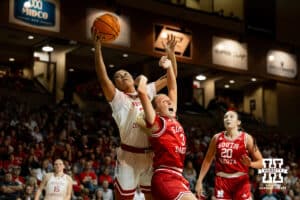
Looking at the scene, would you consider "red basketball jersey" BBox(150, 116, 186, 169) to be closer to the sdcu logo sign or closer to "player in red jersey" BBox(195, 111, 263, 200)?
"player in red jersey" BBox(195, 111, 263, 200)

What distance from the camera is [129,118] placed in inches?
298

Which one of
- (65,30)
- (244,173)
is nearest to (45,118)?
(65,30)

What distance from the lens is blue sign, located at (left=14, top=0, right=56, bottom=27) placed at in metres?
22.4

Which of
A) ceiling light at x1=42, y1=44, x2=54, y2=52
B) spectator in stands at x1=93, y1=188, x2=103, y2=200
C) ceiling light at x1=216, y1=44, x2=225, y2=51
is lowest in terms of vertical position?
spectator in stands at x1=93, y1=188, x2=103, y2=200

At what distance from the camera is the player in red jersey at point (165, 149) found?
21.8 ft

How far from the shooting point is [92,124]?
2169 cm

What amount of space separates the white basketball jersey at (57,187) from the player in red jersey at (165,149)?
19.4 feet

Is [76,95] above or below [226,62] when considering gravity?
below

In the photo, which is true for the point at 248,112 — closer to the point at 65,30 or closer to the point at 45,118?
the point at 65,30

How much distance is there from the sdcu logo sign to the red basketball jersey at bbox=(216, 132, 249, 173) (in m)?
8.95

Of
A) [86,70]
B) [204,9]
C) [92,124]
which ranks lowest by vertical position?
[92,124]

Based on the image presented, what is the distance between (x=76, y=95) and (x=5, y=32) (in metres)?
4.20

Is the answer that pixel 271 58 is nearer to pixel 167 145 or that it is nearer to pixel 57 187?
pixel 57 187

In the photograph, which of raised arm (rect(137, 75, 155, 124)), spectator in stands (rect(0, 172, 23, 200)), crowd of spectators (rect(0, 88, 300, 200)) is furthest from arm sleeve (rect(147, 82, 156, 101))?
spectator in stands (rect(0, 172, 23, 200))
